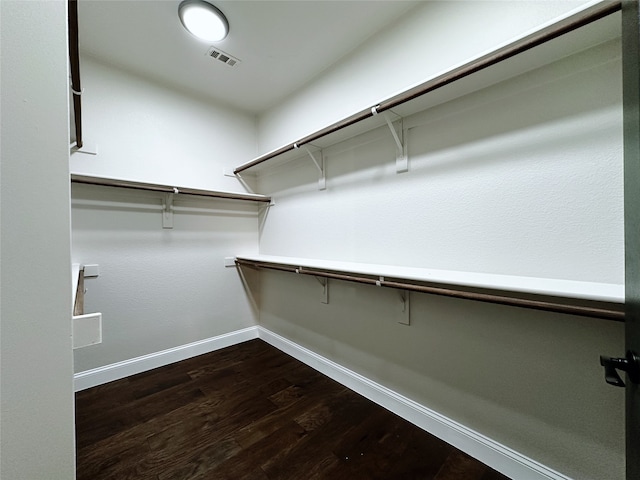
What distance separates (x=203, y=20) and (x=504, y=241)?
2.13m

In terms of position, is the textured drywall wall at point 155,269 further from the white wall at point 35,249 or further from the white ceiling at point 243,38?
the white wall at point 35,249

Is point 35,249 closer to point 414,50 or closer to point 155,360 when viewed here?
point 414,50

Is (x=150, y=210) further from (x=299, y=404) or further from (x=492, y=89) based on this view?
(x=492, y=89)

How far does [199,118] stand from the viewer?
237 centimetres

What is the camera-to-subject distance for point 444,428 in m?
1.34

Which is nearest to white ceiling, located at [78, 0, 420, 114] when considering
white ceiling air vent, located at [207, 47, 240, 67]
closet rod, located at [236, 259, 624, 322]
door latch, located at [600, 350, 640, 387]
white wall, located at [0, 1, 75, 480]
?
white ceiling air vent, located at [207, 47, 240, 67]

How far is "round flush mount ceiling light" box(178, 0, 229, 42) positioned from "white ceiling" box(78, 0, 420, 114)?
43 millimetres

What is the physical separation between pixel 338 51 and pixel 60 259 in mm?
2061

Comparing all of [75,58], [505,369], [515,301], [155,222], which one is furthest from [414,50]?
[155,222]

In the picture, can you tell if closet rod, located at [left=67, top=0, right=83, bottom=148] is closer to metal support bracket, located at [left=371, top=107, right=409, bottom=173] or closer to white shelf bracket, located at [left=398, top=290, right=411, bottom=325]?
metal support bracket, located at [left=371, top=107, right=409, bottom=173]

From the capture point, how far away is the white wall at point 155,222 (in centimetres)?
187

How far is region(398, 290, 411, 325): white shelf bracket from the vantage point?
148cm

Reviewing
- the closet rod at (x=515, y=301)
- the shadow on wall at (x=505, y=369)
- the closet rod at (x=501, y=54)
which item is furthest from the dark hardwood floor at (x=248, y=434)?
the closet rod at (x=501, y=54)

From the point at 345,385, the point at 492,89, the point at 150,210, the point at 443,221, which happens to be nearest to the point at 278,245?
the point at 150,210
